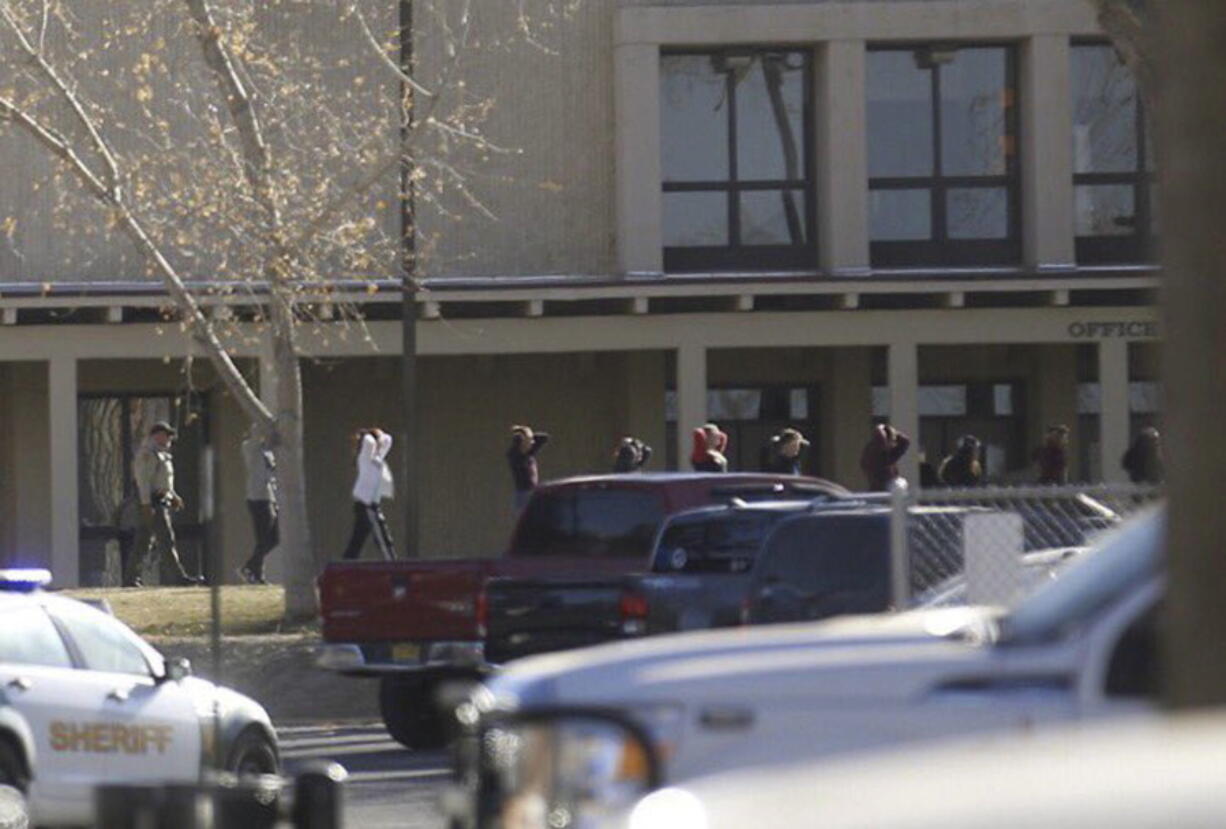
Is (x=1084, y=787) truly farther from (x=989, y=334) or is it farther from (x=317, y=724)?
(x=989, y=334)

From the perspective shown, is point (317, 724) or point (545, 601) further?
point (317, 724)

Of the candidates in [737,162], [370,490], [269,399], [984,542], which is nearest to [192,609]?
[370,490]

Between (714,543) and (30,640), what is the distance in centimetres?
493

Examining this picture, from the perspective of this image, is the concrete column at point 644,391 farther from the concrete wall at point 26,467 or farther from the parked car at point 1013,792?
the parked car at point 1013,792

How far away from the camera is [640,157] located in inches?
1235

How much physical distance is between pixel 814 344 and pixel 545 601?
15665mm

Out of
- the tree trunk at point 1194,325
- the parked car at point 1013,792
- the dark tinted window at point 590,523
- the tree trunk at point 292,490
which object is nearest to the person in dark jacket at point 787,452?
the tree trunk at point 292,490

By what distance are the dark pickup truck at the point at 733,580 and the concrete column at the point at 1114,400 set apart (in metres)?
15.6


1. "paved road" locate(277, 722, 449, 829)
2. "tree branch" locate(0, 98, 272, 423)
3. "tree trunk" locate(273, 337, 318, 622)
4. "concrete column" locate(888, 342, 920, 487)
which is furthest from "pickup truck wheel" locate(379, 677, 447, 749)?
"concrete column" locate(888, 342, 920, 487)

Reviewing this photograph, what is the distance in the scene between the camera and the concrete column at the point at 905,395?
100 feet

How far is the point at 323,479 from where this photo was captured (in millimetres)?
33500

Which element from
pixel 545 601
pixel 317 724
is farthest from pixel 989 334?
pixel 545 601

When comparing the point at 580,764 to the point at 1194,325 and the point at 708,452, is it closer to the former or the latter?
the point at 1194,325

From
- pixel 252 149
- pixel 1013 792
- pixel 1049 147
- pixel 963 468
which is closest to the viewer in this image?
pixel 1013 792
